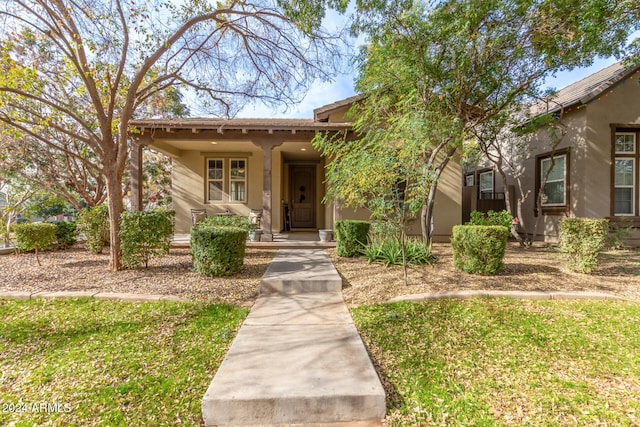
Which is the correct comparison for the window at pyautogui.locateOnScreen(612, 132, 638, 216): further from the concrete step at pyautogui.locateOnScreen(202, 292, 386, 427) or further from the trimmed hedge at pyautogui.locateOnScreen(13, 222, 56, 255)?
the trimmed hedge at pyautogui.locateOnScreen(13, 222, 56, 255)

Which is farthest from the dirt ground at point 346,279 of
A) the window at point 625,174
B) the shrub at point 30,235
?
the window at point 625,174

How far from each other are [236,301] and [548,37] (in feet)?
23.5

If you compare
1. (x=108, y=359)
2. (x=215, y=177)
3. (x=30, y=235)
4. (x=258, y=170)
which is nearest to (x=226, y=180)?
(x=215, y=177)

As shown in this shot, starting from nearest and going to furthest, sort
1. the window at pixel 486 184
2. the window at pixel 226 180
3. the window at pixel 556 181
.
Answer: the window at pixel 556 181, the window at pixel 226 180, the window at pixel 486 184

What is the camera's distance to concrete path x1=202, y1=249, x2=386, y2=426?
6.84 feet

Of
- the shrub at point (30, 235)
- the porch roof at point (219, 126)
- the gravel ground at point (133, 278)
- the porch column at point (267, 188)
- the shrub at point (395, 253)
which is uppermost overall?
the porch roof at point (219, 126)

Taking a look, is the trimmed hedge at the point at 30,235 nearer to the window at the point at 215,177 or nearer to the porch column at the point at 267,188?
the window at the point at 215,177

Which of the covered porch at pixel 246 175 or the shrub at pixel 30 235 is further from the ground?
the covered porch at pixel 246 175

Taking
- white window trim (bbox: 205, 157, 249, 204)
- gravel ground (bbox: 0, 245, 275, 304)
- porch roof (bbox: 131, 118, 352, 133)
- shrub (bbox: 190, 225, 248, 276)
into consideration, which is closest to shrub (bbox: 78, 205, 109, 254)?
gravel ground (bbox: 0, 245, 275, 304)

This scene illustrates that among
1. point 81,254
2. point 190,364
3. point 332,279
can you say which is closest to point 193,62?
point 81,254

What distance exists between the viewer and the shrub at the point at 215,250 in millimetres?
4844

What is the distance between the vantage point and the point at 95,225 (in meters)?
6.53

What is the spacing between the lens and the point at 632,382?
7.78ft

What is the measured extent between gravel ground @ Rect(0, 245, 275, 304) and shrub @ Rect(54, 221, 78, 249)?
1.05m
